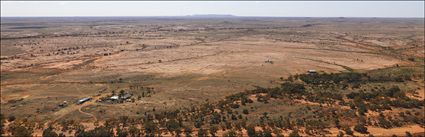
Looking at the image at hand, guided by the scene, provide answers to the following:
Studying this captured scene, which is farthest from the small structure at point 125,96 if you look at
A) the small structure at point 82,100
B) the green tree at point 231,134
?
the green tree at point 231,134

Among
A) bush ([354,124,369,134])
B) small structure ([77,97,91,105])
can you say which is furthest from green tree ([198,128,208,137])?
small structure ([77,97,91,105])

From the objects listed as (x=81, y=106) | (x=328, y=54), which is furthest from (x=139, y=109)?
(x=328, y=54)

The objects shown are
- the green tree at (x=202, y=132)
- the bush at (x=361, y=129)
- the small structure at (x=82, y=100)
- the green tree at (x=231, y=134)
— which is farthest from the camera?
the small structure at (x=82, y=100)

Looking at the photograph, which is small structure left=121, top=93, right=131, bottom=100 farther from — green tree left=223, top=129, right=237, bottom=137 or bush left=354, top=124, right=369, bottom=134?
bush left=354, top=124, right=369, bottom=134

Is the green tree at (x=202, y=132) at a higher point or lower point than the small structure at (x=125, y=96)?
lower

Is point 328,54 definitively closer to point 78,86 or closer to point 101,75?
point 101,75

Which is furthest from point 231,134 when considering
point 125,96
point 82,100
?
point 82,100

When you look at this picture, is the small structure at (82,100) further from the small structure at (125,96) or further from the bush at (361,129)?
the bush at (361,129)

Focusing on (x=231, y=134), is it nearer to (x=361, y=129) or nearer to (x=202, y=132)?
(x=202, y=132)

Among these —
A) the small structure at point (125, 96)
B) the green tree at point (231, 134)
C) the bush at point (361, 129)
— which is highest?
the small structure at point (125, 96)

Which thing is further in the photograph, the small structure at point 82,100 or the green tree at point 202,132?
the small structure at point 82,100

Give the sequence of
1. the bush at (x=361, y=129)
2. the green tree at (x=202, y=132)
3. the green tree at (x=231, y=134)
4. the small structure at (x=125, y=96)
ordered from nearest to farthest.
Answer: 1. the green tree at (x=231, y=134)
2. the green tree at (x=202, y=132)
3. the bush at (x=361, y=129)
4. the small structure at (x=125, y=96)
